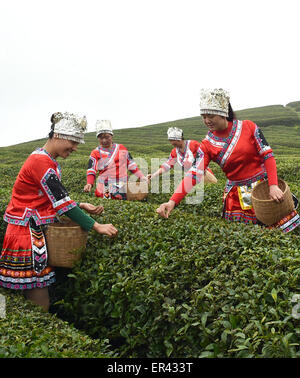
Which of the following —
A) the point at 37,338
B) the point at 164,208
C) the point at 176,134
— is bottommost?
the point at 37,338

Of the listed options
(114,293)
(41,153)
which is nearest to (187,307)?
(114,293)

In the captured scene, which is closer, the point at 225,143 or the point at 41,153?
the point at 41,153

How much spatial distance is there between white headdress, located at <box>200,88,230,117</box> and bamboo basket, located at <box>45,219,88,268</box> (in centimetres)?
185

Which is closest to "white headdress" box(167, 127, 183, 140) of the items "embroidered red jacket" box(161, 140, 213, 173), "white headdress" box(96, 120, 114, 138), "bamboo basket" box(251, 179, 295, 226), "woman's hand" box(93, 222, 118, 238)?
"embroidered red jacket" box(161, 140, 213, 173)

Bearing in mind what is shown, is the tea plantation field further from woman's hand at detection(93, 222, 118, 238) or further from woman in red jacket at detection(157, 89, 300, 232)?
woman in red jacket at detection(157, 89, 300, 232)

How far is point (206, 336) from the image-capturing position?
8.32 ft

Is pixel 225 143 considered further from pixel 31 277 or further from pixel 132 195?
pixel 132 195

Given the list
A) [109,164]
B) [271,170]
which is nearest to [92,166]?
[109,164]

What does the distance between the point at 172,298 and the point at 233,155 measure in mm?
1753

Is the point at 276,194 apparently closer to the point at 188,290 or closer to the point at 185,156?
the point at 188,290

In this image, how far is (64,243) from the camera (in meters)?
3.60

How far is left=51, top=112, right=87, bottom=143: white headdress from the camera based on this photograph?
355 centimetres

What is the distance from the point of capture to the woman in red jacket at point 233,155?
3939 mm
